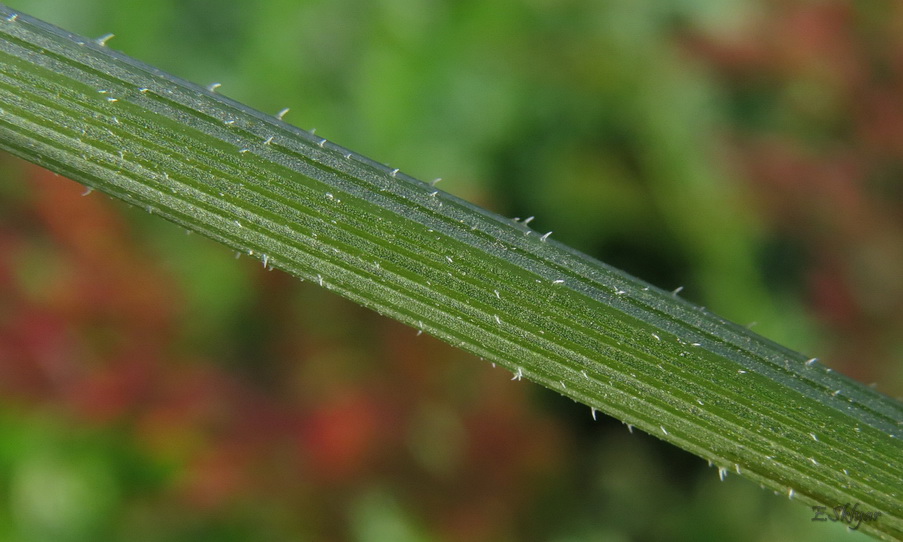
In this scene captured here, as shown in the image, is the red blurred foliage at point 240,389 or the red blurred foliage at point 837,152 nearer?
the red blurred foliage at point 240,389

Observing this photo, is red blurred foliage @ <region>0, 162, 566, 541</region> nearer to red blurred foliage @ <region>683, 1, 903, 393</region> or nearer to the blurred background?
the blurred background

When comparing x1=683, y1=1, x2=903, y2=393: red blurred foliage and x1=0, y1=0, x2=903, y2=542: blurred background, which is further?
x1=683, y1=1, x2=903, y2=393: red blurred foliage

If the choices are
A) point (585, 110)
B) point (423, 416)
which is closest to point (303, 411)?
point (423, 416)

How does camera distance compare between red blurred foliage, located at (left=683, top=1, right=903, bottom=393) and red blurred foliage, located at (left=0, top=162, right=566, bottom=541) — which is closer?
red blurred foliage, located at (left=0, top=162, right=566, bottom=541)

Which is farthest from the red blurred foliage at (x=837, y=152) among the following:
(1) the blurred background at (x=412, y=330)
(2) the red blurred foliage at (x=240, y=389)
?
(2) the red blurred foliage at (x=240, y=389)

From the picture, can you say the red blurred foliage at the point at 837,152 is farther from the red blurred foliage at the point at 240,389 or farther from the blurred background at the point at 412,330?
the red blurred foliage at the point at 240,389

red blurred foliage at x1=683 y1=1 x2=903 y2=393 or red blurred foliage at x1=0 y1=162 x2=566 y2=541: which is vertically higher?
red blurred foliage at x1=683 y1=1 x2=903 y2=393

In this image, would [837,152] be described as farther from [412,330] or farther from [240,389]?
[240,389]

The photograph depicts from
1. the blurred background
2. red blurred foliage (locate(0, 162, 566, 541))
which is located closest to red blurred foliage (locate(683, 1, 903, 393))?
the blurred background

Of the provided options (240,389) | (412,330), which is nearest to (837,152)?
(412,330)
